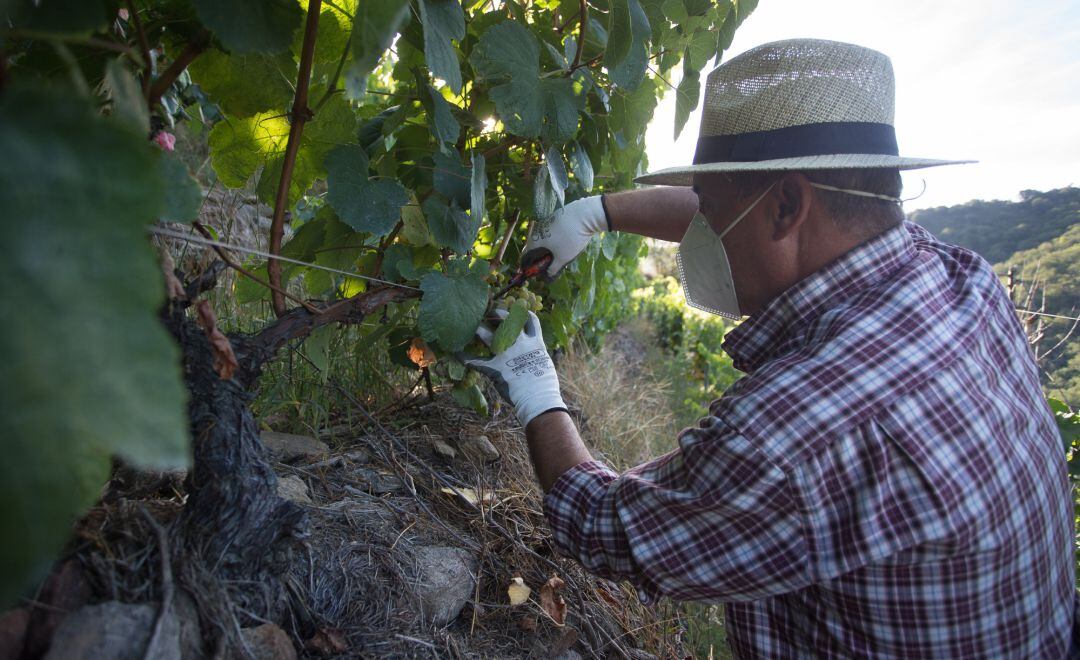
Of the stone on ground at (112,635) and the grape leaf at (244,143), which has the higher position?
the grape leaf at (244,143)

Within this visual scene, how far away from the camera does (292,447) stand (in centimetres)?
199

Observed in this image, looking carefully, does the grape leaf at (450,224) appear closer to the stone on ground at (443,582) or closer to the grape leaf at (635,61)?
the grape leaf at (635,61)

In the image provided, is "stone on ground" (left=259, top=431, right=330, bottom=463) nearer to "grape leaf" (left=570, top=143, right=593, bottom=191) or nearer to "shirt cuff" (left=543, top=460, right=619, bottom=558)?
"shirt cuff" (left=543, top=460, right=619, bottom=558)

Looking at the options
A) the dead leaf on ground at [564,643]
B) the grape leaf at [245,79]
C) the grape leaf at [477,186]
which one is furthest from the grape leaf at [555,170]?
the dead leaf on ground at [564,643]

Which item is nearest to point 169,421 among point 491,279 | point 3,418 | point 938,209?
point 3,418

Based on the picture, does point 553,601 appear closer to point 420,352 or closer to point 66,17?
point 420,352

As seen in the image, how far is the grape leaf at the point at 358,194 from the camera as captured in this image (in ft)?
4.70

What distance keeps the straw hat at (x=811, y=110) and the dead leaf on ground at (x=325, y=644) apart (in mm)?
1291

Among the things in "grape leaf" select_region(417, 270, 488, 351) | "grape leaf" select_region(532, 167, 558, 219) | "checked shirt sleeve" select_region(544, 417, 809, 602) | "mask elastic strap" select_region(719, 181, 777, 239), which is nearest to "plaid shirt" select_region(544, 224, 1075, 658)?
"checked shirt sleeve" select_region(544, 417, 809, 602)

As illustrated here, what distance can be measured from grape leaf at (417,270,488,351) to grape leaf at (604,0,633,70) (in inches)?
24.7

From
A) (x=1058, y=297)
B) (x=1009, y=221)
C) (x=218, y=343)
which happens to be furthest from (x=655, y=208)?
(x=1009, y=221)

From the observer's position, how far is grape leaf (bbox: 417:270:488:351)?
63.1 inches

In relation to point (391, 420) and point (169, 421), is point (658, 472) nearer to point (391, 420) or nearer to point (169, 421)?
point (169, 421)

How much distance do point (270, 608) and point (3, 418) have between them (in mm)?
943
